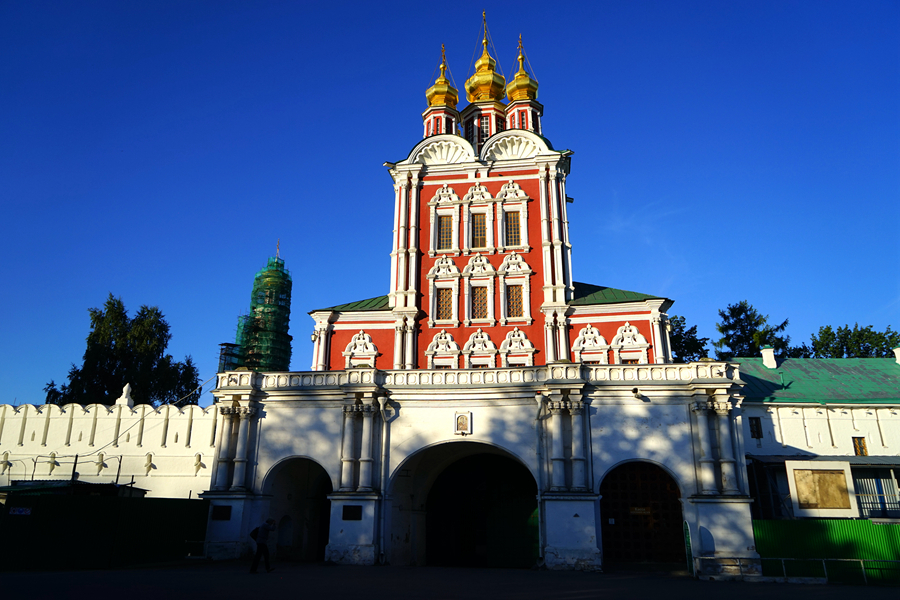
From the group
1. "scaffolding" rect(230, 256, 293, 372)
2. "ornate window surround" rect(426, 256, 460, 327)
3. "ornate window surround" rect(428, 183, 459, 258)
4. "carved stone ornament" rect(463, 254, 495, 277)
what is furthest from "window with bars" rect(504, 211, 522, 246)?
"scaffolding" rect(230, 256, 293, 372)

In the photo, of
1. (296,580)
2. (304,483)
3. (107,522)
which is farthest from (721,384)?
(107,522)

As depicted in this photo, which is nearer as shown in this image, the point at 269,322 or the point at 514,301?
the point at 514,301

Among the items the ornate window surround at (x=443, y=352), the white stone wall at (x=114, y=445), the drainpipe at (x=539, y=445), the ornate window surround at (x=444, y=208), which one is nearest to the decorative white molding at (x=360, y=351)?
the ornate window surround at (x=443, y=352)

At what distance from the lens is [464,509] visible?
87.1ft

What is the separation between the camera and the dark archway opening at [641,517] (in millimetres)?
23844

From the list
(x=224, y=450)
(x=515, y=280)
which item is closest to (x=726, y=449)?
(x=515, y=280)

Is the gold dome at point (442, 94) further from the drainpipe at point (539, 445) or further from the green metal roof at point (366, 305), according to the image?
the drainpipe at point (539, 445)

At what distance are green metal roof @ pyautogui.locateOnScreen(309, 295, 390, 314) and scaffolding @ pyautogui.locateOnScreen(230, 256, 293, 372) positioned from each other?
31.6m

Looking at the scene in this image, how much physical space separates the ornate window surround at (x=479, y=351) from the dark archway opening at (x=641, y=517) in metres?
7.80

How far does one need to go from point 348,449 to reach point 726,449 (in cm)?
1303

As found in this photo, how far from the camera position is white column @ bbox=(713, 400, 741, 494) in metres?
20.4

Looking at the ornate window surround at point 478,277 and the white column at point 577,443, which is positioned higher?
the ornate window surround at point 478,277

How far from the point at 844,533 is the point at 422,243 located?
2144 centimetres

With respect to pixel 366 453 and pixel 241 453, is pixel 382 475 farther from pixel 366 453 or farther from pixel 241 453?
pixel 241 453
